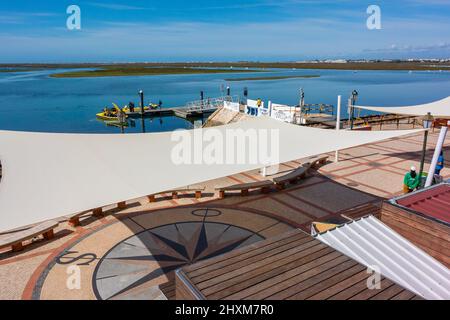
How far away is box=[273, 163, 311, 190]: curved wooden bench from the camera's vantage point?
11.6 m

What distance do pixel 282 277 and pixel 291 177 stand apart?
8.16m

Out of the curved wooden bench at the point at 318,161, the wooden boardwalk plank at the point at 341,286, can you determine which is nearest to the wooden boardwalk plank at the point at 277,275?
the wooden boardwalk plank at the point at 341,286

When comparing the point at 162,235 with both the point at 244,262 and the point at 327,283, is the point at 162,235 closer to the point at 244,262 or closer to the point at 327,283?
the point at 244,262

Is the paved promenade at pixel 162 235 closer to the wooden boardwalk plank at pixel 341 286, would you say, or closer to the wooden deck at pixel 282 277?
the wooden deck at pixel 282 277

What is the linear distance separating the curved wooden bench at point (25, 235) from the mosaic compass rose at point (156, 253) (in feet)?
6.24

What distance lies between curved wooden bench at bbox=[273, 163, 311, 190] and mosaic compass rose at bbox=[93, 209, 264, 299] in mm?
3323

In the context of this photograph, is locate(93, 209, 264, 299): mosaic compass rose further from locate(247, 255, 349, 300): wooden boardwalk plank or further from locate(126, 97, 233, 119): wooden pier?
locate(126, 97, 233, 119): wooden pier

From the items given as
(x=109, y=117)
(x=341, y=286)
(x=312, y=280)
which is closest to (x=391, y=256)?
(x=341, y=286)

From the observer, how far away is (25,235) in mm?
7840

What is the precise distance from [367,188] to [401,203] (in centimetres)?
583

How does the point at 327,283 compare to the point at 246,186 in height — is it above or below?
above

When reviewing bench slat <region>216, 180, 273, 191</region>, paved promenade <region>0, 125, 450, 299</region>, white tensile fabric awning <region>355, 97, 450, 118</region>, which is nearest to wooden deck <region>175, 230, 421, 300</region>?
paved promenade <region>0, 125, 450, 299</region>

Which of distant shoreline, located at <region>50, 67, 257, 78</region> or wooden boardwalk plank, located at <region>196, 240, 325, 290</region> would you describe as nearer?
wooden boardwalk plank, located at <region>196, 240, 325, 290</region>
